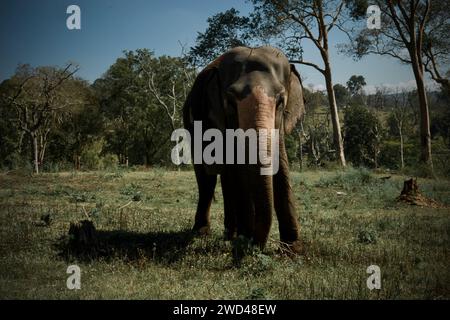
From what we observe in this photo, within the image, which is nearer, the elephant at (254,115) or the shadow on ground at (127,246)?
the elephant at (254,115)

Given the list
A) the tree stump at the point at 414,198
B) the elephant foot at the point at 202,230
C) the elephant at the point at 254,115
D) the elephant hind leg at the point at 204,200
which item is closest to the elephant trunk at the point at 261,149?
the elephant at the point at 254,115

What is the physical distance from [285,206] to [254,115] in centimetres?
166

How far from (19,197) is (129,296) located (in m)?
10.2

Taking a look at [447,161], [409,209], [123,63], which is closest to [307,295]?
[409,209]

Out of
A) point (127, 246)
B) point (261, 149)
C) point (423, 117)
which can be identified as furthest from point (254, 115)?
point (423, 117)

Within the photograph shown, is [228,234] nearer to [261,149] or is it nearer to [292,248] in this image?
[292,248]

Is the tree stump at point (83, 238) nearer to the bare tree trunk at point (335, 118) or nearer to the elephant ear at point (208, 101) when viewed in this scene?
the elephant ear at point (208, 101)

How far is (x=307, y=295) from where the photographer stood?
5.18 meters

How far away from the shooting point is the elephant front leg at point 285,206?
6.77 metres

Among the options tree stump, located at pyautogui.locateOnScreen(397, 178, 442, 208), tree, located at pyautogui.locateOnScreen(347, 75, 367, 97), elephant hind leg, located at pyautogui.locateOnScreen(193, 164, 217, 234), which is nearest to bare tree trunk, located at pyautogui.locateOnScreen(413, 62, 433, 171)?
tree stump, located at pyautogui.locateOnScreen(397, 178, 442, 208)

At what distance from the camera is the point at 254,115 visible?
6.13 meters

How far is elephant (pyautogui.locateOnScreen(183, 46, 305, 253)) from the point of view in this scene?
20.2ft

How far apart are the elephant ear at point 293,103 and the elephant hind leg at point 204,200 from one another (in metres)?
2.32

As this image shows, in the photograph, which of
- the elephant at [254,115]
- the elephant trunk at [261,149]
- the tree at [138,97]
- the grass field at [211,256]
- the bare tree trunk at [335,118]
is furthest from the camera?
the tree at [138,97]
